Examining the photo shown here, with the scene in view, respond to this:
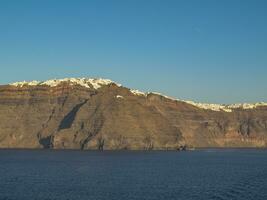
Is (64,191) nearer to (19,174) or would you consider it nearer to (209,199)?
(209,199)

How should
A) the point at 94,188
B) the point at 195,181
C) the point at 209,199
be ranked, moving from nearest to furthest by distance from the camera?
1. the point at 209,199
2. the point at 94,188
3. the point at 195,181

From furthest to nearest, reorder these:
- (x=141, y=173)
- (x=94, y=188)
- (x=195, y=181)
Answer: (x=141, y=173) → (x=195, y=181) → (x=94, y=188)

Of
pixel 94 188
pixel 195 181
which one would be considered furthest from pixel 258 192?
pixel 94 188

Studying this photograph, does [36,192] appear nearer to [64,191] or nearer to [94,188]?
[64,191]

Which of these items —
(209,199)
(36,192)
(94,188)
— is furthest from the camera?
(94,188)

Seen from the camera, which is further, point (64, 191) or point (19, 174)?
point (19, 174)

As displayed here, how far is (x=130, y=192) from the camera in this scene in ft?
372

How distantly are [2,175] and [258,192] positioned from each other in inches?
2525

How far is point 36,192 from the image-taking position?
111688 mm

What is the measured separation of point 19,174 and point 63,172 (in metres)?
13.8

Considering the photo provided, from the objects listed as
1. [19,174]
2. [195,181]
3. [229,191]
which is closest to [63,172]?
[19,174]

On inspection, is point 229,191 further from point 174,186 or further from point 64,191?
point 64,191

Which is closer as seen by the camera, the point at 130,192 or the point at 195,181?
the point at 130,192

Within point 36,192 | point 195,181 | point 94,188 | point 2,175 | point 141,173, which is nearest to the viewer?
point 36,192
